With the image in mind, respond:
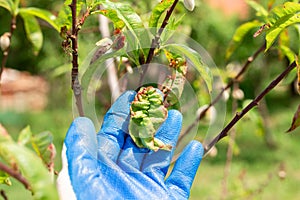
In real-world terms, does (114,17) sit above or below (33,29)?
above

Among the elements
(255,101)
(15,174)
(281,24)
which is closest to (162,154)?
(255,101)

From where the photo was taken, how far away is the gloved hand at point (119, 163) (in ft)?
2.32

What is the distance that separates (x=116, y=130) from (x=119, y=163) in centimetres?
5

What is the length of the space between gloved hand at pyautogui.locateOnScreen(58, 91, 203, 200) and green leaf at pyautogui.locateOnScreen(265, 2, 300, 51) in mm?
203

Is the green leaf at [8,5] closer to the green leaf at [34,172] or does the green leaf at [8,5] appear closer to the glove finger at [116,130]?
the glove finger at [116,130]

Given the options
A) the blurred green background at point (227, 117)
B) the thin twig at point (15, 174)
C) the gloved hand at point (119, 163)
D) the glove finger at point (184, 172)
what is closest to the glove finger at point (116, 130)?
the gloved hand at point (119, 163)

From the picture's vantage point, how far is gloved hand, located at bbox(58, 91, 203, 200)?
2.32 feet

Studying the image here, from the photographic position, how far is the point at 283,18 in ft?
2.51

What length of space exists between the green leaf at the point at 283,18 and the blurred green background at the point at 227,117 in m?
1.19

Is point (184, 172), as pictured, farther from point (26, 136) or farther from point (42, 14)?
point (42, 14)

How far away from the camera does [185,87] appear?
0.92 meters

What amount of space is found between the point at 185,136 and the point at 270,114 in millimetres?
5386

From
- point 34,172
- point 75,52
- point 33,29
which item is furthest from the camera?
point 33,29

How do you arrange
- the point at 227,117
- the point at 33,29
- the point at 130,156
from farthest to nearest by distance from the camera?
the point at 227,117, the point at 33,29, the point at 130,156
